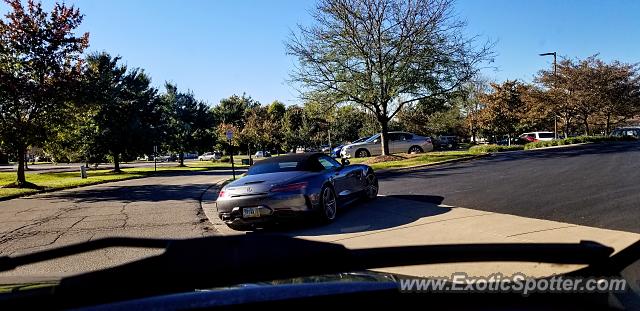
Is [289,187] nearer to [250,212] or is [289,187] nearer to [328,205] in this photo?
[250,212]

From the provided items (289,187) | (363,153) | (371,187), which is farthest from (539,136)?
(289,187)

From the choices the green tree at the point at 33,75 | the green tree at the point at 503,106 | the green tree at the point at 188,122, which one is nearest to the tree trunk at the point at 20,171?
the green tree at the point at 33,75

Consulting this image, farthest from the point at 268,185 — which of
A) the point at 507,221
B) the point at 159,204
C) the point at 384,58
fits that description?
the point at 384,58

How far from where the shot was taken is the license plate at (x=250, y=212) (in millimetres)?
7891

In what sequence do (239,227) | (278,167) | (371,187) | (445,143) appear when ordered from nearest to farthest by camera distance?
(239,227), (278,167), (371,187), (445,143)

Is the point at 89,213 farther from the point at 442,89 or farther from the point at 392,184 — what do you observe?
the point at 442,89

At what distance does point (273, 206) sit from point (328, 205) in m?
1.17

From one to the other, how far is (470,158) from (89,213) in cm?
1670

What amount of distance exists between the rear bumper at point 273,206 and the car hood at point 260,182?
130mm

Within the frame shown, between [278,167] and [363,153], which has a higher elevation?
[278,167]

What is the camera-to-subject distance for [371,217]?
342 inches

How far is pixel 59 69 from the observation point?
2047 cm

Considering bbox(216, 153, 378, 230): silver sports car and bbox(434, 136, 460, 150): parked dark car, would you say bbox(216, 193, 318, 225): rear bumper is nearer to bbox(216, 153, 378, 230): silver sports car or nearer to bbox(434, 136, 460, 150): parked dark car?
bbox(216, 153, 378, 230): silver sports car

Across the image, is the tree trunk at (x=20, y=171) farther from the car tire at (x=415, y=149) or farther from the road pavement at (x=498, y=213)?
the car tire at (x=415, y=149)
